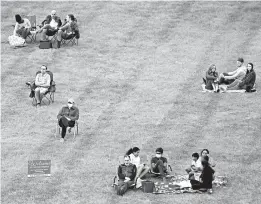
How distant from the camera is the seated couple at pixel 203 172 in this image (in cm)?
2408

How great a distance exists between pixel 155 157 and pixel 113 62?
10961 millimetres

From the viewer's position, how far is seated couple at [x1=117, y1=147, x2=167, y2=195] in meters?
24.3

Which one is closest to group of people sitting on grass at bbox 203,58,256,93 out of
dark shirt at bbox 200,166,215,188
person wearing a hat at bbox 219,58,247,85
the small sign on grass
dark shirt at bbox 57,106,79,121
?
person wearing a hat at bbox 219,58,247,85

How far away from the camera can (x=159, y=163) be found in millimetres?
25000

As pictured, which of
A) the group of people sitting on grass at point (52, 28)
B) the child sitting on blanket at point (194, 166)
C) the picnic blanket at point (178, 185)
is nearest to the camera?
the picnic blanket at point (178, 185)

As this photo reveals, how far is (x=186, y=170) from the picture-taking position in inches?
983

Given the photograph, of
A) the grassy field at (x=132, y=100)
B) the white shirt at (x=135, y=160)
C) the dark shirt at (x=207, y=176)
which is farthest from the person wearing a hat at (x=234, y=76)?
the dark shirt at (x=207, y=176)

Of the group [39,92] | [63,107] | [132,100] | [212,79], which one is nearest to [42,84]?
[39,92]

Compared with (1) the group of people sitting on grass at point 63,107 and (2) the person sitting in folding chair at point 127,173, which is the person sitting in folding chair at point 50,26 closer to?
(1) the group of people sitting on grass at point 63,107

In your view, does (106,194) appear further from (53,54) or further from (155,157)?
(53,54)

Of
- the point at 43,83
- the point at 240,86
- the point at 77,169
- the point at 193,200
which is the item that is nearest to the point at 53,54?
the point at 43,83

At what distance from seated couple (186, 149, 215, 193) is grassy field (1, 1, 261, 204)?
361 millimetres

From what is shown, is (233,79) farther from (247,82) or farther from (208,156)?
(208,156)

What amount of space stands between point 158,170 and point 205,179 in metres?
1.63
